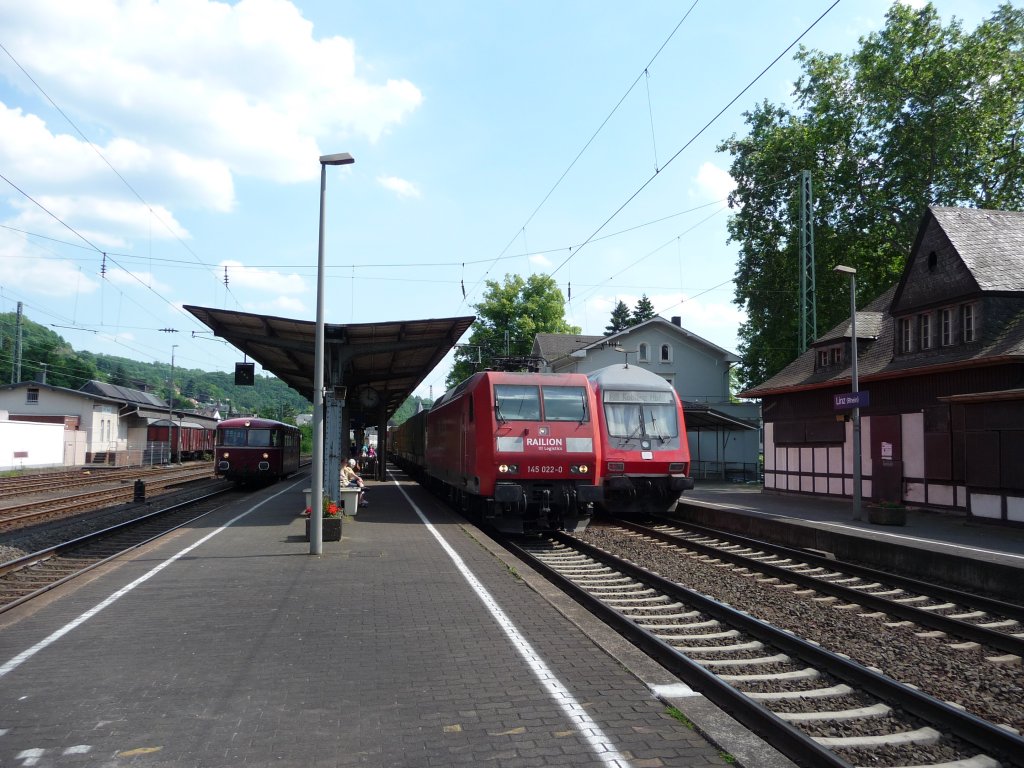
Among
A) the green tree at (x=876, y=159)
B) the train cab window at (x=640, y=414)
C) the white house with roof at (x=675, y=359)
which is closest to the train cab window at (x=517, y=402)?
the train cab window at (x=640, y=414)

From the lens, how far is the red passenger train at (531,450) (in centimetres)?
1430

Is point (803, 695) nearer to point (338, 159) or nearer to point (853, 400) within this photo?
point (338, 159)

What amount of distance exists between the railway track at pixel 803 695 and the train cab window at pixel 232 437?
22022mm

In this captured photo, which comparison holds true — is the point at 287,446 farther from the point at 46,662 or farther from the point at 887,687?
the point at 887,687

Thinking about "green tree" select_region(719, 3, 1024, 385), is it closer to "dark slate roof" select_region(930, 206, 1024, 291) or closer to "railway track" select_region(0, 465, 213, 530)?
"dark slate roof" select_region(930, 206, 1024, 291)

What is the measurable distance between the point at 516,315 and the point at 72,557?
4984cm

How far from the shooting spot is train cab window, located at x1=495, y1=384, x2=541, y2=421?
48.0 ft

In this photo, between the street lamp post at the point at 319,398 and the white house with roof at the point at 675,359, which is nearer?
the street lamp post at the point at 319,398

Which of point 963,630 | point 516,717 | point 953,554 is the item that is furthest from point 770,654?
point 953,554

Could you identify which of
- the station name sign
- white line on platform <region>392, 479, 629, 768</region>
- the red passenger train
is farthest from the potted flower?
the station name sign

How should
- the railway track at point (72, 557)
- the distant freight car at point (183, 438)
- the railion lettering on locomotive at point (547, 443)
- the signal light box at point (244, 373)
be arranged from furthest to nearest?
1. the distant freight car at point (183, 438)
2. the signal light box at point (244, 373)
3. the railion lettering on locomotive at point (547, 443)
4. the railway track at point (72, 557)

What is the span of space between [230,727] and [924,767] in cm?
400

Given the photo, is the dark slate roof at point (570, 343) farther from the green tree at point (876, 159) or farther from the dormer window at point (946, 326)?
the dormer window at point (946, 326)

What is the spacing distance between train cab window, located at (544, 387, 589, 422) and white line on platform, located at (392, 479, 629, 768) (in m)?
6.04
